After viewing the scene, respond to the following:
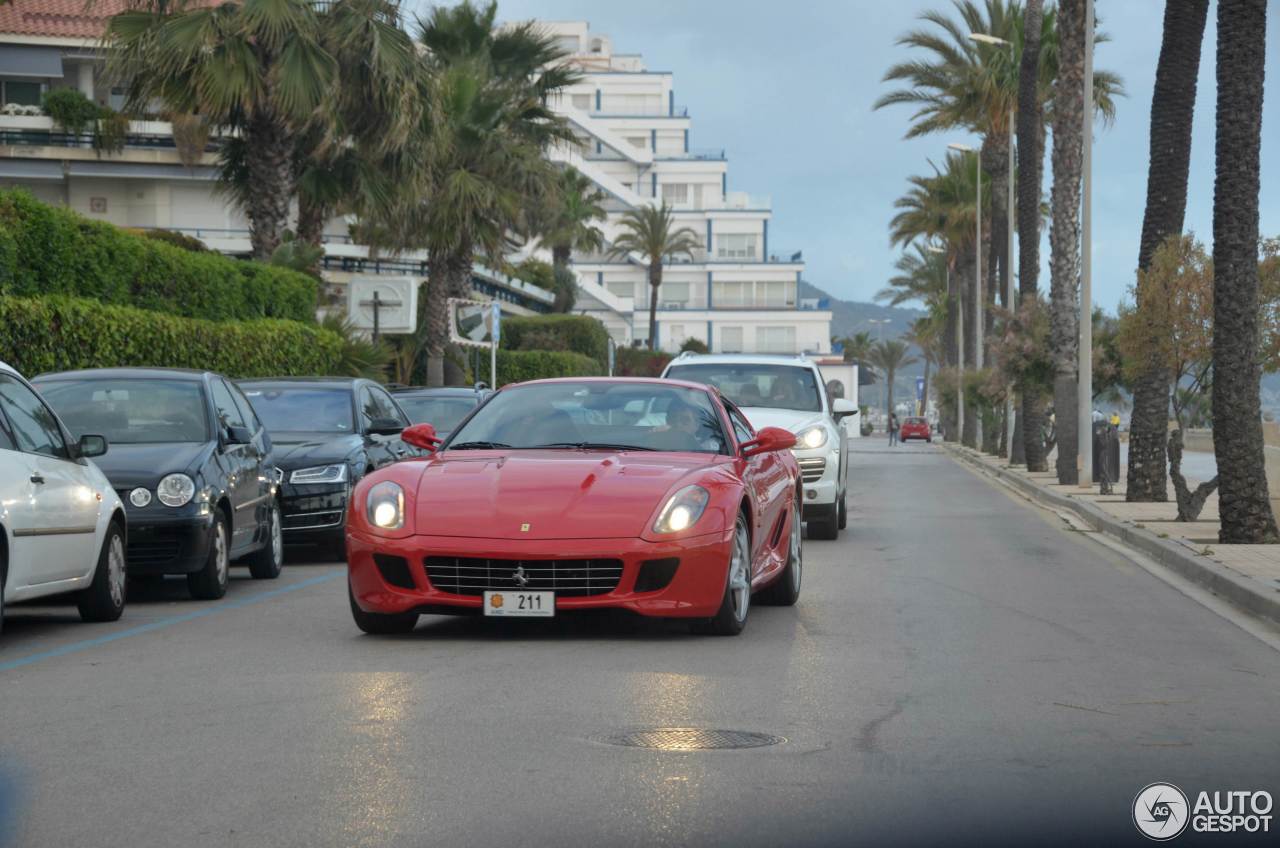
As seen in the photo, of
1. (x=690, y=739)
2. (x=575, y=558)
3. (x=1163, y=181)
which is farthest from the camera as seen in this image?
(x=1163, y=181)

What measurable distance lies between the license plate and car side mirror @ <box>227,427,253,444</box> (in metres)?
4.89

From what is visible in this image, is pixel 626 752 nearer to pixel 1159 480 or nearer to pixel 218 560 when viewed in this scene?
pixel 218 560

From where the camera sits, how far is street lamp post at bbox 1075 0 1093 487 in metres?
29.9

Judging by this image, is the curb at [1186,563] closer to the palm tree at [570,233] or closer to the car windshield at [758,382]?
the car windshield at [758,382]

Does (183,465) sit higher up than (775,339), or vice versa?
(775,339)

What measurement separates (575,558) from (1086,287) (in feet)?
74.3

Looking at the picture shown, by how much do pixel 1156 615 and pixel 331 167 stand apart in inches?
1049

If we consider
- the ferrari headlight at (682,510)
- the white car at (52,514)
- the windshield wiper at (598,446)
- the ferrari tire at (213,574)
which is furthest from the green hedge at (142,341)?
the ferrari headlight at (682,510)

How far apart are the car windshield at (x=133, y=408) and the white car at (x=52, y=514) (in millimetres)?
2059

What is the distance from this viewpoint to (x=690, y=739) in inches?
274

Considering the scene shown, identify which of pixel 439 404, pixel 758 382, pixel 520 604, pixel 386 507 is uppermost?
pixel 758 382

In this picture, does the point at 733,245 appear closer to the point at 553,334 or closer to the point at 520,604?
the point at 553,334

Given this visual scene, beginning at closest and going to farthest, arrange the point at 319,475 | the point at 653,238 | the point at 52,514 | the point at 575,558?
the point at 575,558 → the point at 52,514 → the point at 319,475 → the point at 653,238

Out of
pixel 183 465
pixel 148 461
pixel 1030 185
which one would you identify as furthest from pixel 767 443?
pixel 1030 185
